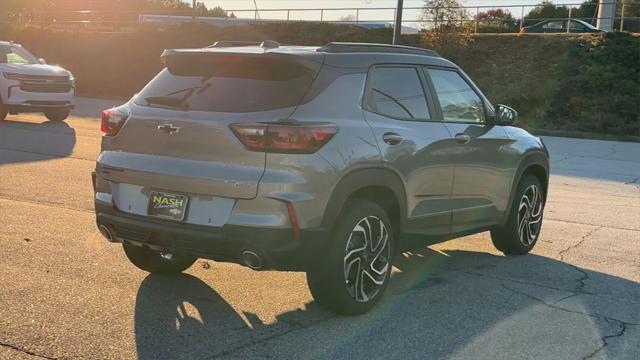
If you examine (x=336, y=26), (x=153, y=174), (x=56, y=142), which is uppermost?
(x=336, y=26)

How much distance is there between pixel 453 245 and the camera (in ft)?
23.0

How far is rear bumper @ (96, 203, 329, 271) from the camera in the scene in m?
4.17

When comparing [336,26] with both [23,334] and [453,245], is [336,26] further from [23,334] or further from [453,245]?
[23,334]

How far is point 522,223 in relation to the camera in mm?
6613

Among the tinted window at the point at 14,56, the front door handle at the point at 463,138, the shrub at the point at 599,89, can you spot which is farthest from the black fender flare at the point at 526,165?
the shrub at the point at 599,89

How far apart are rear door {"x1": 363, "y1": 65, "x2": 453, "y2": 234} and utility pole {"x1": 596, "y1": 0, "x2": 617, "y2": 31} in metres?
30.0

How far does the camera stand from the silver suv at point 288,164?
4219 mm

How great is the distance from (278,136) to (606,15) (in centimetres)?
3233

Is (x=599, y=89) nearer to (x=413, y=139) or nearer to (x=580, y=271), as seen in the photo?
(x=580, y=271)

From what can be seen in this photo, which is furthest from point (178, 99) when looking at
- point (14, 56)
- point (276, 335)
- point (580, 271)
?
point (14, 56)

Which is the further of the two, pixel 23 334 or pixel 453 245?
pixel 453 245

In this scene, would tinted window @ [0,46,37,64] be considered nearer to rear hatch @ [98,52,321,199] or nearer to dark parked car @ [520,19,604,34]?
rear hatch @ [98,52,321,199]

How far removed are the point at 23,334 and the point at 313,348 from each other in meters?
1.72

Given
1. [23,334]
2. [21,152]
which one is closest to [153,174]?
[23,334]
